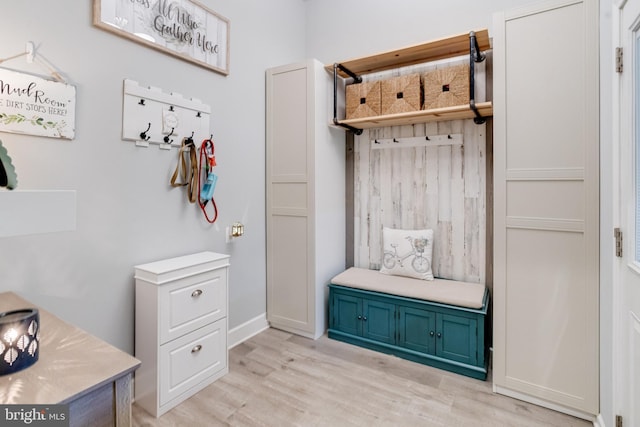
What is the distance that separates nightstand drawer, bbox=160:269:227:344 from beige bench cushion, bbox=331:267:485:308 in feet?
3.30

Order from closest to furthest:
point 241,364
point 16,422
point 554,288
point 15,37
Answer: point 16,422 < point 15,37 < point 554,288 < point 241,364

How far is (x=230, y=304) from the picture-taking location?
2686 millimetres

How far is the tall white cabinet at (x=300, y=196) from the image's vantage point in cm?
281

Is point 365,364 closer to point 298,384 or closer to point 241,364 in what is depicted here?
point 298,384

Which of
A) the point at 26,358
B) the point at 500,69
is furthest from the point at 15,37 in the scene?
the point at 500,69

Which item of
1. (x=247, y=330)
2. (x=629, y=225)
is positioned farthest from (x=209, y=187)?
(x=629, y=225)

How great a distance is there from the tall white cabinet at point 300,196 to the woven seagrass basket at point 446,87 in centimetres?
87

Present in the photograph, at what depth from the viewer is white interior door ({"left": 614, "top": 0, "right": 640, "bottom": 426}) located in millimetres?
1325

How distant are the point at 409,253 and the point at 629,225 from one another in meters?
1.55

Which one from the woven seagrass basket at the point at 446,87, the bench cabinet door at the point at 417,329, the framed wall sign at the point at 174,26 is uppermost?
the framed wall sign at the point at 174,26

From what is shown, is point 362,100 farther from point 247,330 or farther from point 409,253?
point 247,330

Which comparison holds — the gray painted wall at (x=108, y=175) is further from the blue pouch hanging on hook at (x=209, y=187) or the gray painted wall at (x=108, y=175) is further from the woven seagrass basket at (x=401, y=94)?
the woven seagrass basket at (x=401, y=94)

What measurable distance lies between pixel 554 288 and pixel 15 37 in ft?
10.0

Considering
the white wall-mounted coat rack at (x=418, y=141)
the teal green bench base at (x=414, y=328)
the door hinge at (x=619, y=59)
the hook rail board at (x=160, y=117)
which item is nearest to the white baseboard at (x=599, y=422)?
the teal green bench base at (x=414, y=328)
